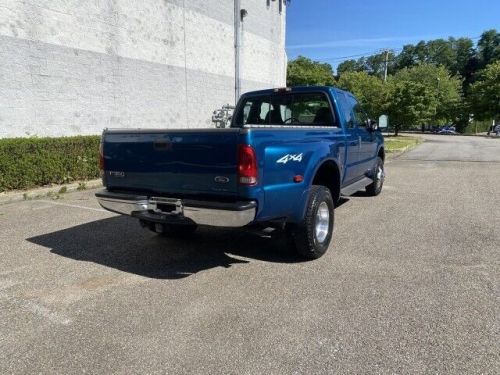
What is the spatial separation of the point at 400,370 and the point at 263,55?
61.9 feet

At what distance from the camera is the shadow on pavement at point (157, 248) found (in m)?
4.70

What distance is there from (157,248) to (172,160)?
161 centimetres

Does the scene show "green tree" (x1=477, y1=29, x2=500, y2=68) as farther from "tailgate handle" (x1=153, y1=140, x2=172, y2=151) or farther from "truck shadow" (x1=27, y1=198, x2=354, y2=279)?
"tailgate handle" (x1=153, y1=140, x2=172, y2=151)

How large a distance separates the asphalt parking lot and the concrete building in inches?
191

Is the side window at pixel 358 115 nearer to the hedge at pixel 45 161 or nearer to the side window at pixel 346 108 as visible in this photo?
the side window at pixel 346 108

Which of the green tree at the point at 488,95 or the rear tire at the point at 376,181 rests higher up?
the green tree at the point at 488,95

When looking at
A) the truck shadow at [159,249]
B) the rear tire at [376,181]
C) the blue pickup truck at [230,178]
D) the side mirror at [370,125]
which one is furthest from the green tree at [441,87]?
the blue pickup truck at [230,178]

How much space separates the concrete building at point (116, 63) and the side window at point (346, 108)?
7565 mm

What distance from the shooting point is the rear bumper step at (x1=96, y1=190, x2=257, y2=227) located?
3777mm

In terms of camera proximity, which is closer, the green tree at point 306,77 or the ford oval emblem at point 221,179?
the ford oval emblem at point 221,179

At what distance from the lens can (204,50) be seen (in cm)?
1595

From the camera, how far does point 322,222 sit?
16.4 ft

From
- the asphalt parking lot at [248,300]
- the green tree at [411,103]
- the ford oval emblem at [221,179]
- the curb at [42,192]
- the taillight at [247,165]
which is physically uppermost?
the green tree at [411,103]

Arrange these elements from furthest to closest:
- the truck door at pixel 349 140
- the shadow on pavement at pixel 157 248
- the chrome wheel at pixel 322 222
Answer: the truck door at pixel 349 140
the chrome wheel at pixel 322 222
the shadow on pavement at pixel 157 248
